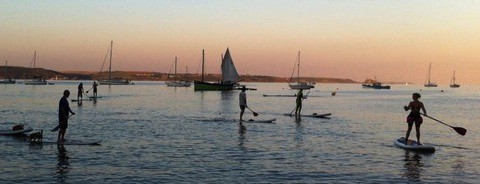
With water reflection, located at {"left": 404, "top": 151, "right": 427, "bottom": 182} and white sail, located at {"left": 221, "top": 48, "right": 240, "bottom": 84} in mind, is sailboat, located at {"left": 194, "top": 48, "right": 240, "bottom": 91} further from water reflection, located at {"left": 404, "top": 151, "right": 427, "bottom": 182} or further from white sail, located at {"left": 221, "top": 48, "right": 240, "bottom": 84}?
water reflection, located at {"left": 404, "top": 151, "right": 427, "bottom": 182}

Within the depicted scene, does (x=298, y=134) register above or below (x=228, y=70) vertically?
below

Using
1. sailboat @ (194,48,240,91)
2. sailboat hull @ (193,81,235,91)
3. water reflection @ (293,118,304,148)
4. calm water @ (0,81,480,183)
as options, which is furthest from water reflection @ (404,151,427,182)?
sailboat hull @ (193,81,235,91)

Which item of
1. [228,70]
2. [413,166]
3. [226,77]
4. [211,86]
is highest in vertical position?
[228,70]

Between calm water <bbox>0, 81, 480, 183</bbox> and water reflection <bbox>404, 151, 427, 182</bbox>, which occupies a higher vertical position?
water reflection <bbox>404, 151, 427, 182</bbox>

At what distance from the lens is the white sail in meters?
98.1

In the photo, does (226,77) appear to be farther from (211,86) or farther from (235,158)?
(235,158)

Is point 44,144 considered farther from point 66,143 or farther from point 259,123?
point 259,123

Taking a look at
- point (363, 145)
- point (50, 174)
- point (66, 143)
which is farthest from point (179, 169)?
point (363, 145)

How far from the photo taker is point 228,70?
10038cm

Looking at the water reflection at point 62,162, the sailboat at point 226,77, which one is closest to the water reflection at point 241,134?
the water reflection at point 62,162

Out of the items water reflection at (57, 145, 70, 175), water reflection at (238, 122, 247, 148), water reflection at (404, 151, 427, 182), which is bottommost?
Answer: water reflection at (238, 122, 247, 148)

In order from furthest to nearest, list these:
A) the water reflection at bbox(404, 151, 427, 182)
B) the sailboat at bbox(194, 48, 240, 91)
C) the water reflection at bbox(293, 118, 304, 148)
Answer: the sailboat at bbox(194, 48, 240, 91)
the water reflection at bbox(293, 118, 304, 148)
the water reflection at bbox(404, 151, 427, 182)

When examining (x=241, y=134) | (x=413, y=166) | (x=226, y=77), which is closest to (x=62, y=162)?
(x=241, y=134)

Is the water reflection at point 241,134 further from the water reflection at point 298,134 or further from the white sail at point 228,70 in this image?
the white sail at point 228,70
